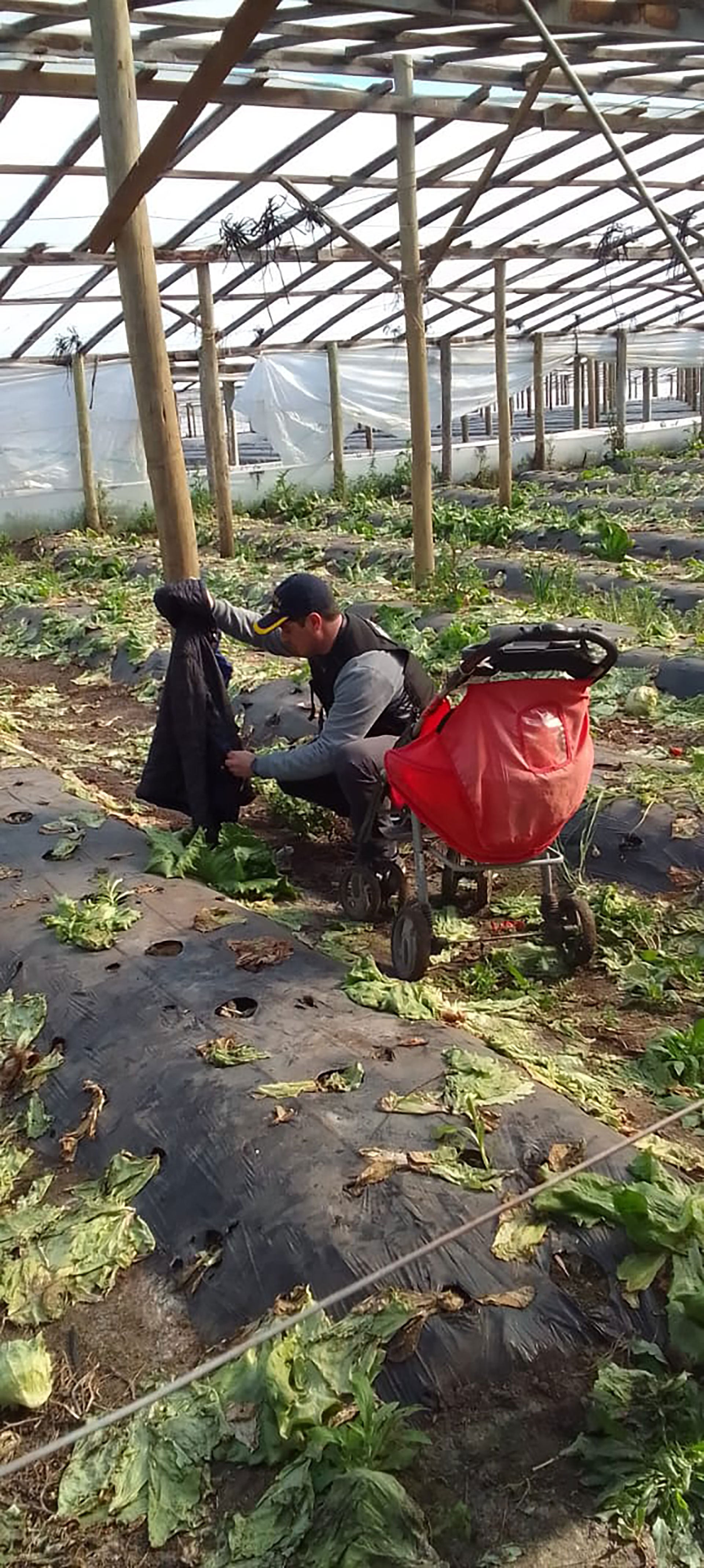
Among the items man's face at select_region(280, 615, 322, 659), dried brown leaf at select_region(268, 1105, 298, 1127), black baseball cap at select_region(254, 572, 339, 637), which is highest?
black baseball cap at select_region(254, 572, 339, 637)

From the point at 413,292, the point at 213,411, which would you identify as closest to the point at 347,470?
the point at 213,411

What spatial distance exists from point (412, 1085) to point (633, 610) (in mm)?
6708

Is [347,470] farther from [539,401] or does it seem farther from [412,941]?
[412,941]

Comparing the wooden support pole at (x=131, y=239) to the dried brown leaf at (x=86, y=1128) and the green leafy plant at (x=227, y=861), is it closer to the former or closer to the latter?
the green leafy plant at (x=227, y=861)

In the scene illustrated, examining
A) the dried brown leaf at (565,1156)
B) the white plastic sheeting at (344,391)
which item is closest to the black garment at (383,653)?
the dried brown leaf at (565,1156)

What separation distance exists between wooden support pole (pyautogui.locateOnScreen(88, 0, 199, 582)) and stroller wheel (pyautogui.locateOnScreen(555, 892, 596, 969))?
233cm

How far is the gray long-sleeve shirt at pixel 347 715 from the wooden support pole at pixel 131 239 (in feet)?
4.15

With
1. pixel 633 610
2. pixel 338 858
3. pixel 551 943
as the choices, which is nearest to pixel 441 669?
pixel 633 610

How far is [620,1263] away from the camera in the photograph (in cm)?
248

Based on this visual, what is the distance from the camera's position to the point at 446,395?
72.7ft

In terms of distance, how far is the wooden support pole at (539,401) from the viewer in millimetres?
21516

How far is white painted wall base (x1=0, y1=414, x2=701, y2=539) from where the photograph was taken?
18.8 m

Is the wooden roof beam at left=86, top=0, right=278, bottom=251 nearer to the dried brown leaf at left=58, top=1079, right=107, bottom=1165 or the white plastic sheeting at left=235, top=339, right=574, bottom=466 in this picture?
the dried brown leaf at left=58, top=1079, right=107, bottom=1165

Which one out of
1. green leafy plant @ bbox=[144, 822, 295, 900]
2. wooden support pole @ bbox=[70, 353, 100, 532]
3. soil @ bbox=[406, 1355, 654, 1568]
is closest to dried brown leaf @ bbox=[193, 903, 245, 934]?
green leafy plant @ bbox=[144, 822, 295, 900]
